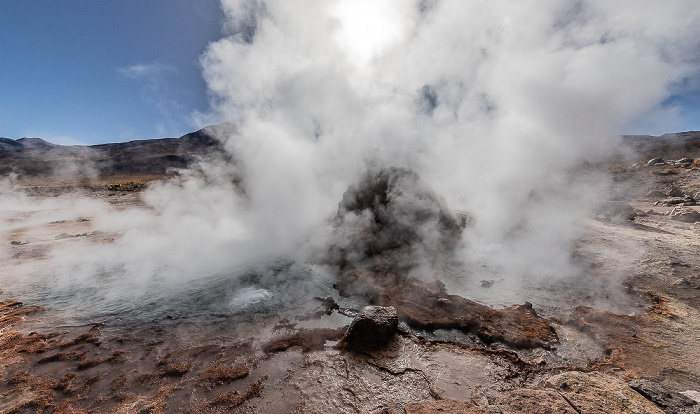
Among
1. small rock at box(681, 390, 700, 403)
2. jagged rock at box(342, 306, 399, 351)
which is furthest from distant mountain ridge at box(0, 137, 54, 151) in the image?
small rock at box(681, 390, 700, 403)

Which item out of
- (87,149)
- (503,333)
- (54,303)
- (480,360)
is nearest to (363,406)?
(480,360)

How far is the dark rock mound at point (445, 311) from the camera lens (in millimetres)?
5535

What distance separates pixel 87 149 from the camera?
86875 mm

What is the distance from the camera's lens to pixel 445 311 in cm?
638

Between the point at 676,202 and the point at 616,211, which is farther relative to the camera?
the point at 676,202

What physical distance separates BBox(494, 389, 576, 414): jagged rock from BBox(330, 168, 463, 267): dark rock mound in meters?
6.03

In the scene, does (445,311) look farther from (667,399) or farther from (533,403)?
(667,399)

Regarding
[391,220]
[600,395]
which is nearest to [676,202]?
[391,220]

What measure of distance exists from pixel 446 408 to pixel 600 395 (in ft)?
A: 6.20

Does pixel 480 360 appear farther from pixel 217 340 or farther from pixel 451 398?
pixel 217 340

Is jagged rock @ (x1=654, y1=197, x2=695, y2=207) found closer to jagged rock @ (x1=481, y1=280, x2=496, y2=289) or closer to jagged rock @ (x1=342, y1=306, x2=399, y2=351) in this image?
jagged rock @ (x1=481, y1=280, x2=496, y2=289)

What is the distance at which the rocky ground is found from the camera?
156 inches

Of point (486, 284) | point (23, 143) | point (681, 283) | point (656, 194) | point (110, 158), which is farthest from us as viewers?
point (23, 143)

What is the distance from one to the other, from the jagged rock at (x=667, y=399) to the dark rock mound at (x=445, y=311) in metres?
1.62
